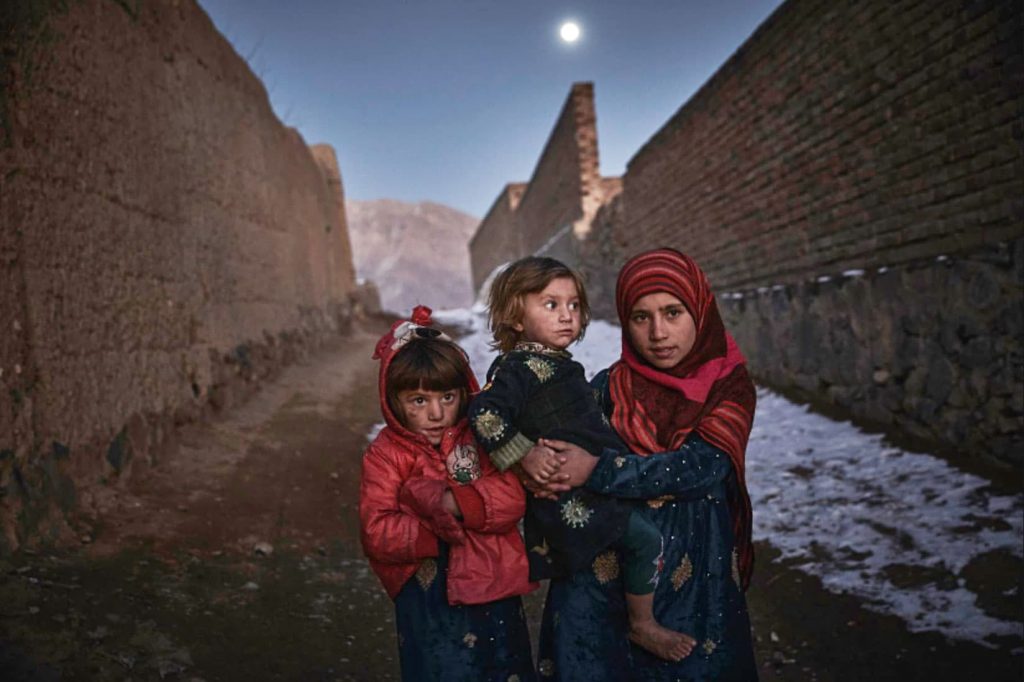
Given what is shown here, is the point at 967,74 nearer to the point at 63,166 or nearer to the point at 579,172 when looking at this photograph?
the point at 63,166

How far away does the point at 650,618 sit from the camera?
1.53 meters

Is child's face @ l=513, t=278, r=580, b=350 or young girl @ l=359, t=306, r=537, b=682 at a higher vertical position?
child's face @ l=513, t=278, r=580, b=350

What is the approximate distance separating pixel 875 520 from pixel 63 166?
4559mm

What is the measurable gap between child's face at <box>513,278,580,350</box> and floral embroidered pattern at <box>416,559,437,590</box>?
62 centimetres

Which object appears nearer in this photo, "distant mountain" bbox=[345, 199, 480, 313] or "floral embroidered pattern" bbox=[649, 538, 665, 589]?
"floral embroidered pattern" bbox=[649, 538, 665, 589]

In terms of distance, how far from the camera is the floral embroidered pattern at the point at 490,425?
56.7 inches

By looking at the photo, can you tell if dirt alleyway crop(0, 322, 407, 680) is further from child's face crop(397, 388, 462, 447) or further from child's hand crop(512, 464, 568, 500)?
child's hand crop(512, 464, 568, 500)

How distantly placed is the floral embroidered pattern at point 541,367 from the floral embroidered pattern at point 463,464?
253mm

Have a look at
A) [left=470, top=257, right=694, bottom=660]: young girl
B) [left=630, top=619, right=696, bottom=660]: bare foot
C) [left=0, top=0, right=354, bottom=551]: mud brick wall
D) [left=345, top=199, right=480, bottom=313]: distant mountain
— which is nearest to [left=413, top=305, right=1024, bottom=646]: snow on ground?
[left=470, top=257, right=694, bottom=660]: young girl

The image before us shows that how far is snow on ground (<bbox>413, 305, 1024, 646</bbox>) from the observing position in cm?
277

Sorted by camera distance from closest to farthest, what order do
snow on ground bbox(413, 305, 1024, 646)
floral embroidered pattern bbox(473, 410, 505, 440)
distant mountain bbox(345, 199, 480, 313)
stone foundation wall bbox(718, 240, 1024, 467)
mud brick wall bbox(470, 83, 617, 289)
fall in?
1. floral embroidered pattern bbox(473, 410, 505, 440)
2. snow on ground bbox(413, 305, 1024, 646)
3. stone foundation wall bbox(718, 240, 1024, 467)
4. mud brick wall bbox(470, 83, 617, 289)
5. distant mountain bbox(345, 199, 480, 313)

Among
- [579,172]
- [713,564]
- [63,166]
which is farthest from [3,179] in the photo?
[579,172]

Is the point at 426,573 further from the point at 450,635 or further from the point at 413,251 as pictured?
the point at 413,251

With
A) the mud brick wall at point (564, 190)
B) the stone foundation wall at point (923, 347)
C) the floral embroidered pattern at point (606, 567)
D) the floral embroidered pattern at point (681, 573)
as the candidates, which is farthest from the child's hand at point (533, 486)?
the mud brick wall at point (564, 190)
